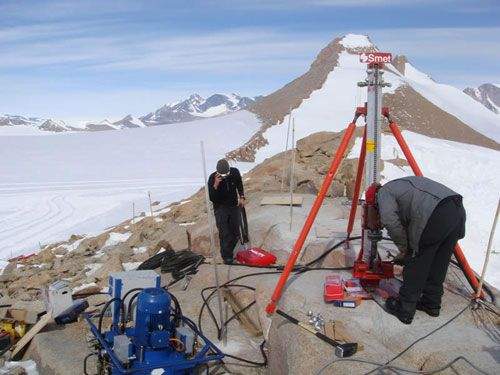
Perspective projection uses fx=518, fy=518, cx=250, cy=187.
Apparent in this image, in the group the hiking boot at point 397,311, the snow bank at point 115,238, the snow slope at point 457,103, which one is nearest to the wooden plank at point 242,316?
the hiking boot at point 397,311

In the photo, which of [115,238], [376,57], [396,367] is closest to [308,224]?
[396,367]

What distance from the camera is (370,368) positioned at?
4.41m

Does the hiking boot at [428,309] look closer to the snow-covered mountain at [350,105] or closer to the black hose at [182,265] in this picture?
the black hose at [182,265]

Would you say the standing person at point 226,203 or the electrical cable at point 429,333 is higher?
the standing person at point 226,203

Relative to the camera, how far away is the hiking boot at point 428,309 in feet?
17.4

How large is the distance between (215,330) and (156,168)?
26.1 m

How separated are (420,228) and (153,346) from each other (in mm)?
2736

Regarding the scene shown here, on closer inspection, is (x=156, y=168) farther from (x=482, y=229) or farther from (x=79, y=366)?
(x=79, y=366)

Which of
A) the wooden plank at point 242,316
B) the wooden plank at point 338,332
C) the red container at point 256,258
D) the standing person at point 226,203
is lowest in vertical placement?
the wooden plank at point 242,316

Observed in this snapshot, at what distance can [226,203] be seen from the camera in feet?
27.1

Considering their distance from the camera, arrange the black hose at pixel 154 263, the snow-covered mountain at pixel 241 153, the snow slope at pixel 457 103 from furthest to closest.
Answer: the snow slope at pixel 457 103
the snow-covered mountain at pixel 241 153
the black hose at pixel 154 263

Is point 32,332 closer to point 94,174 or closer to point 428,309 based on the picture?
point 428,309

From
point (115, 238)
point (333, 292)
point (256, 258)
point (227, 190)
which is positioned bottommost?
point (115, 238)

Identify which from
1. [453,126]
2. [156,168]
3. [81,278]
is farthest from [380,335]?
[453,126]
